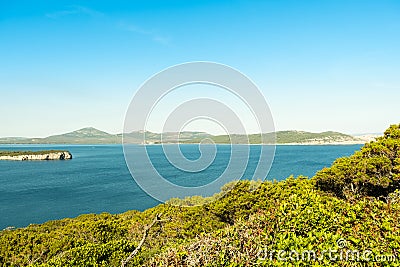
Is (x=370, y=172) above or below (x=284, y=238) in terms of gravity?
below

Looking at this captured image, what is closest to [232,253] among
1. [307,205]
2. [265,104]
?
[307,205]

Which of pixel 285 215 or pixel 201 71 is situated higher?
pixel 201 71

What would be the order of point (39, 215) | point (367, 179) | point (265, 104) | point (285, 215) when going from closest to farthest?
point (285, 215) < point (265, 104) < point (367, 179) < point (39, 215)

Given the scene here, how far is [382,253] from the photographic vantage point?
13.3 ft

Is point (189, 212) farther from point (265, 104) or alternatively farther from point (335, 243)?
point (335, 243)

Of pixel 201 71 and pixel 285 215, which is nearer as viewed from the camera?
pixel 285 215

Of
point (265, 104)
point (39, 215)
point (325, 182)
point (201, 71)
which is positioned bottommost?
point (39, 215)

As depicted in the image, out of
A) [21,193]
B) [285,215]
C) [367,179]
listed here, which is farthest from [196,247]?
[21,193]

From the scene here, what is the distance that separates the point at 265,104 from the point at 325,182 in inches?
471

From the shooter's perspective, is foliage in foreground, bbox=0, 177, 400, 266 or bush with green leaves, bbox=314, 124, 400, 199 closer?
foliage in foreground, bbox=0, 177, 400, 266

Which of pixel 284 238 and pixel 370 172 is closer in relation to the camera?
pixel 284 238

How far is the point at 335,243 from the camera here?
429 cm

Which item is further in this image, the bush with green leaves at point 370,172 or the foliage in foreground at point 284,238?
the bush with green leaves at point 370,172

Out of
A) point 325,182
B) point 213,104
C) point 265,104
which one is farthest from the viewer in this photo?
point 325,182
